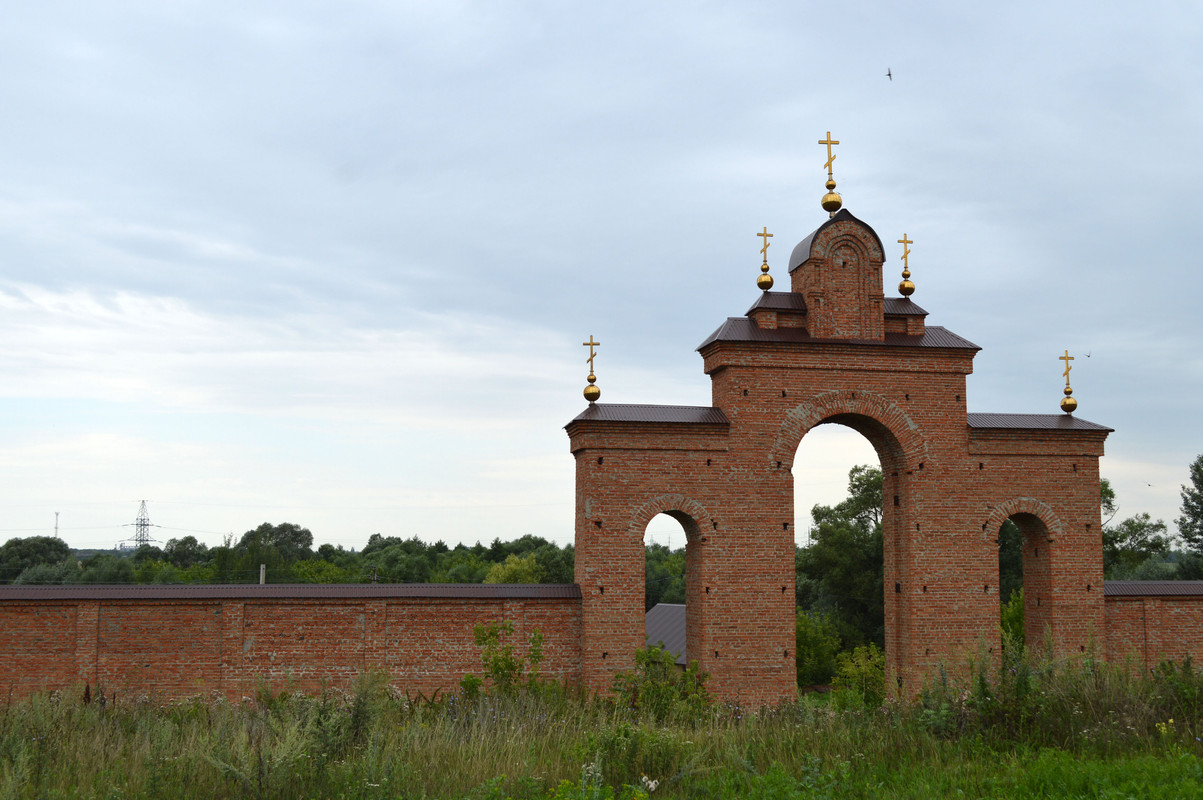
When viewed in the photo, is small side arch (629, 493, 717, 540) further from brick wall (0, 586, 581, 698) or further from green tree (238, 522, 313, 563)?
green tree (238, 522, 313, 563)

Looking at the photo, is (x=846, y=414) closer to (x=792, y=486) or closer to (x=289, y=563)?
(x=792, y=486)

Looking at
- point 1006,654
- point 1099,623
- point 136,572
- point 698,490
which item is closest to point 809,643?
point 1099,623

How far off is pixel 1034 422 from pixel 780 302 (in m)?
5.11

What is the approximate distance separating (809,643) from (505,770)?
28.5m

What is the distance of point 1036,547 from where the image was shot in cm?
1744

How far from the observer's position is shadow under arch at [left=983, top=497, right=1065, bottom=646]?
1698 centimetres

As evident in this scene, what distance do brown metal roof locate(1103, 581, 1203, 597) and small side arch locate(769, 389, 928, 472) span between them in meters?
4.36

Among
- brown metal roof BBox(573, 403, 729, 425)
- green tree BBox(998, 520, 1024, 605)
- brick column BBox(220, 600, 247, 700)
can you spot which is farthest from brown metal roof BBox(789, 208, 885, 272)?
green tree BBox(998, 520, 1024, 605)

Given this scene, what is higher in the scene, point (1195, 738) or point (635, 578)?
point (635, 578)

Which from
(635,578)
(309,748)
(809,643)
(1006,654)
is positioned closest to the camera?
(309,748)

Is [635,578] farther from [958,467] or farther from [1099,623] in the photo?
[1099,623]

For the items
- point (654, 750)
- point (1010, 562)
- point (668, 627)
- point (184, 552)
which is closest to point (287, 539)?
point (184, 552)

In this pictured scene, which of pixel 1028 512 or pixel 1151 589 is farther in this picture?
pixel 1151 589

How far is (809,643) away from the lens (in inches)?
1388
